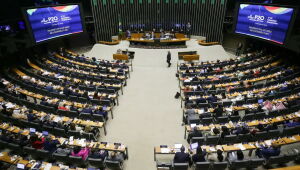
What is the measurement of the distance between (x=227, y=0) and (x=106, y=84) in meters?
18.0

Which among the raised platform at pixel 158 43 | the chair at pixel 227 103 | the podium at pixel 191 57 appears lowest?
the chair at pixel 227 103

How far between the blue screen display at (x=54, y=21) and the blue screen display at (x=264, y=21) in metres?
16.8

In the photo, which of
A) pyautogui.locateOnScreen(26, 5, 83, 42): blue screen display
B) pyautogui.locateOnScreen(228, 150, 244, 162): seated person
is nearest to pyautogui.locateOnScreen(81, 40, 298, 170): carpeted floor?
pyautogui.locateOnScreen(228, 150, 244, 162): seated person

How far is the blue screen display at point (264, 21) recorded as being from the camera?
17234mm

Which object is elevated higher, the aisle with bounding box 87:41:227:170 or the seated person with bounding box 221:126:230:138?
the seated person with bounding box 221:126:230:138

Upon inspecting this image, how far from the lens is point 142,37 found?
88.7 ft

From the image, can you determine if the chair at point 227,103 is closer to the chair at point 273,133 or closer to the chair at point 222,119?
the chair at point 222,119

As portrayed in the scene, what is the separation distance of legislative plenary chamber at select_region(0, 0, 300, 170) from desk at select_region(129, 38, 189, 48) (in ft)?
0.41

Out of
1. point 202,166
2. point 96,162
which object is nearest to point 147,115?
point 96,162

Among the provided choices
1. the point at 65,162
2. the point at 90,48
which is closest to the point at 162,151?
the point at 65,162

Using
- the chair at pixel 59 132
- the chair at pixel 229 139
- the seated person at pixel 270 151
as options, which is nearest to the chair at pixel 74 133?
the chair at pixel 59 132

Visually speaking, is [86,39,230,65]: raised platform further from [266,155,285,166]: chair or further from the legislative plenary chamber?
[266,155,285,166]: chair

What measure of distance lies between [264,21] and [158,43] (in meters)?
11.6

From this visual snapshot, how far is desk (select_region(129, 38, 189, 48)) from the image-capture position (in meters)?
25.8
